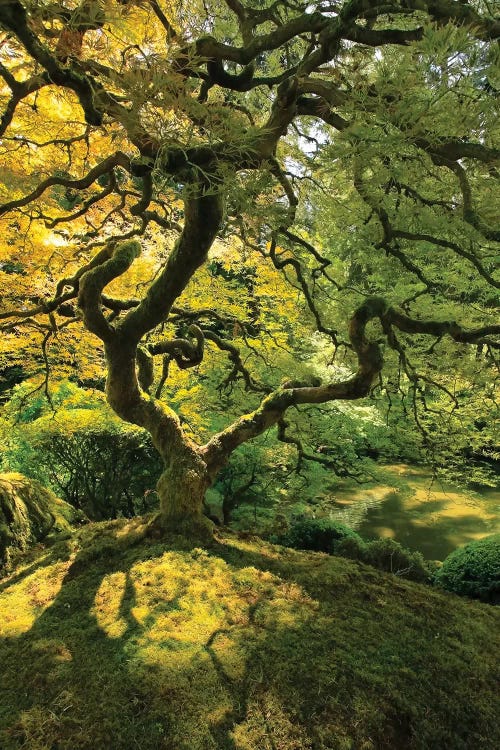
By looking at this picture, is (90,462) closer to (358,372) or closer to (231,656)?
(358,372)

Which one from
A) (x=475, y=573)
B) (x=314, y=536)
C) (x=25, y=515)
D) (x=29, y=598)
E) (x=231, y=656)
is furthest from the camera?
(x=314, y=536)

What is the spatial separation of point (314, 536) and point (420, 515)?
5.95 meters

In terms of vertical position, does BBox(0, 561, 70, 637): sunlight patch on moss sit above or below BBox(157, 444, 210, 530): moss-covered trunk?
below

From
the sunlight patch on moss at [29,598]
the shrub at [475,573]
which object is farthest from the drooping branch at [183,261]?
the shrub at [475,573]

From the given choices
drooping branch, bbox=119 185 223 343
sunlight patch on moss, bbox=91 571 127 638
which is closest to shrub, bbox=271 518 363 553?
sunlight patch on moss, bbox=91 571 127 638

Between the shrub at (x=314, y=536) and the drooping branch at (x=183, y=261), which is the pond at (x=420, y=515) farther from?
the drooping branch at (x=183, y=261)

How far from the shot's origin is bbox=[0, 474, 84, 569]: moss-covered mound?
14.3 feet

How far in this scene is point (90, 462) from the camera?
7.47 meters

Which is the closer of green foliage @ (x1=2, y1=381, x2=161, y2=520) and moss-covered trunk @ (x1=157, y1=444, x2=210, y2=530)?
moss-covered trunk @ (x1=157, y1=444, x2=210, y2=530)

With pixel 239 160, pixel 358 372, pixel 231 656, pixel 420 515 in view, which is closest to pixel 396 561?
pixel 358 372

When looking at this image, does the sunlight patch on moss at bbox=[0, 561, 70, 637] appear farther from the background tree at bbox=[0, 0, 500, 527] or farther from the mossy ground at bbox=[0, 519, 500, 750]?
the background tree at bbox=[0, 0, 500, 527]

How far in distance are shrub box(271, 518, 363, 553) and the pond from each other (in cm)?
353

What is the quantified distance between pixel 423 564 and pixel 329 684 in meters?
2.64

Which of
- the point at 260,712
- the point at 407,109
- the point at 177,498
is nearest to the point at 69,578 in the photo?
the point at 177,498
